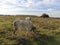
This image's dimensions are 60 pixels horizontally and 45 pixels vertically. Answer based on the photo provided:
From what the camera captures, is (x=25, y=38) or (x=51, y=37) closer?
(x=25, y=38)

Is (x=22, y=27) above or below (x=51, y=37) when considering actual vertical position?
above

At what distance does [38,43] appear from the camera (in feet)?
54.6

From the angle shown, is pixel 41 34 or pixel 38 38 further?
pixel 41 34

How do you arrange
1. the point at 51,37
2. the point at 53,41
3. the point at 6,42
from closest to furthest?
the point at 6,42 < the point at 53,41 < the point at 51,37

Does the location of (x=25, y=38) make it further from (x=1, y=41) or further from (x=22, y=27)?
(x=1, y=41)

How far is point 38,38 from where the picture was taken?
17984mm

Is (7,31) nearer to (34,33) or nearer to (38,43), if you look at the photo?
(34,33)

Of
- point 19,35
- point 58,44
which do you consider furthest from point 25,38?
point 58,44

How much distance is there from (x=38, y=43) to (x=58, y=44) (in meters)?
1.93

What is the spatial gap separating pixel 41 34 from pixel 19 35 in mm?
3092

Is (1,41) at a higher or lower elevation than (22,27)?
lower

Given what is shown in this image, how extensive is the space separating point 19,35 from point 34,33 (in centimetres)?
203

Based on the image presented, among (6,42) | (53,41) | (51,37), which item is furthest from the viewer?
(51,37)

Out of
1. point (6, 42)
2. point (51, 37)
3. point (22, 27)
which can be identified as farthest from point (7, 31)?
point (51, 37)
